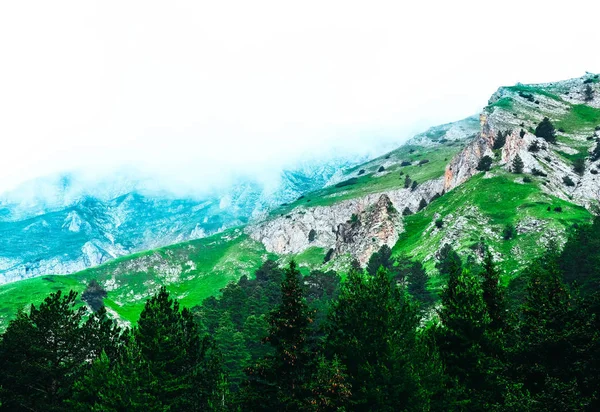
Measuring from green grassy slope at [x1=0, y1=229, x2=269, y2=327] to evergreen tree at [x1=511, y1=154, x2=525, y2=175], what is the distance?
108m

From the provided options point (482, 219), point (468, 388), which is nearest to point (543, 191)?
point (482, 219)

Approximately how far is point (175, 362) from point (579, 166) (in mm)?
134316

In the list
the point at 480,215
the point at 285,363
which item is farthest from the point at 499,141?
the point at 285,363

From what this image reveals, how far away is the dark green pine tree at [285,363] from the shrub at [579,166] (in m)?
128

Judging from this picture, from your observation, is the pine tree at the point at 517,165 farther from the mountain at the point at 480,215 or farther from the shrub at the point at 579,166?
the shrub at the point at 579,166

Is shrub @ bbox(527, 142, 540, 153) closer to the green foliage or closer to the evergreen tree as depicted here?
the evergreen tree

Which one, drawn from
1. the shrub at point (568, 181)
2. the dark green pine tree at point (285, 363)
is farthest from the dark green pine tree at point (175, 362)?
the shrub at point (568, 181)

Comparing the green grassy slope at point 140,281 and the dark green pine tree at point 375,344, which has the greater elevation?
the dark green pine tree at point 375,344

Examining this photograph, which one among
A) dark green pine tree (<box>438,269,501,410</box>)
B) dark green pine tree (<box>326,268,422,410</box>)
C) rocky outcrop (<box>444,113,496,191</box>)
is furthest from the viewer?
rocky outcrop (<box>444,113,496,191</box>)

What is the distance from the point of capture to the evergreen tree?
5027 inches

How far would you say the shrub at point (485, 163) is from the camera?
139125mm

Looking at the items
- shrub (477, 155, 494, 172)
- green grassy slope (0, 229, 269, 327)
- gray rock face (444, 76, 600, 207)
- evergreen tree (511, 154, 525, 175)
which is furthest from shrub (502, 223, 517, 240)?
green grassy slope (0, 229, 269, 327)

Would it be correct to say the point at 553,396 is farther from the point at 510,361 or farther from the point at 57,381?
the point at 57,381

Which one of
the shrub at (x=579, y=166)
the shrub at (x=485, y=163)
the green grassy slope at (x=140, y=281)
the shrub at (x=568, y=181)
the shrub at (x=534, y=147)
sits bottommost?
the green grassy slope at (x=140, y=281)
